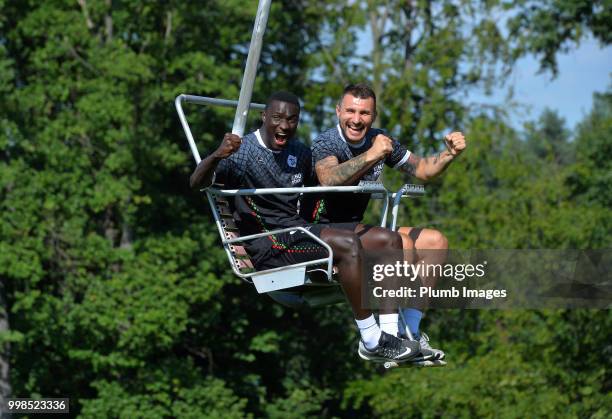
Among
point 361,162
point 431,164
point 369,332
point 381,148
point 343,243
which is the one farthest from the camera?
point 431,164

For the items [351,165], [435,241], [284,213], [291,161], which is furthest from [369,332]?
[291,161]

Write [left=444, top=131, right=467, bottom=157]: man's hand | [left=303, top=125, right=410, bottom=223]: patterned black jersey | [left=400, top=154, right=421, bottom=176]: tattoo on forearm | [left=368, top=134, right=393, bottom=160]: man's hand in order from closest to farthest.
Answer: [left=368, top=134, right=393, bottom=160]: man's hand < [left=444, top=131, right=467, bottom=157]: man's hand < [left=303, top=125, right=410, bottom=223]: patterned black jersey < [left=400, top=154, right=421, bottom=176]: tattoo on forearm

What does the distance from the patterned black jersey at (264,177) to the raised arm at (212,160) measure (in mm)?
191

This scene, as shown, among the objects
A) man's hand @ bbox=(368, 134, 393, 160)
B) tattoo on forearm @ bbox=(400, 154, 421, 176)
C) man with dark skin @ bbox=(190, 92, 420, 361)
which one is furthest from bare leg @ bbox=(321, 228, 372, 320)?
tattoo on forearm @ bbox=(400, 154, 421, 176)

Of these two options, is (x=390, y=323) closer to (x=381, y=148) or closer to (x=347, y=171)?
(x=347, y=171)

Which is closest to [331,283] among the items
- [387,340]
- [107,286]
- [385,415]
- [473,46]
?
[387,340]

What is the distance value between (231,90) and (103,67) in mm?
1978

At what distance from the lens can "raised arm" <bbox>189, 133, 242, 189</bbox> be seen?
6.22 metres

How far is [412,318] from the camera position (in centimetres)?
688

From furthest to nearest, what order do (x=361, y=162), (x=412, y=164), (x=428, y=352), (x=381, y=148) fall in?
(x=412, y=164) < (x=428, y=352) < (x=361, y=162) < (x=381, y=148)

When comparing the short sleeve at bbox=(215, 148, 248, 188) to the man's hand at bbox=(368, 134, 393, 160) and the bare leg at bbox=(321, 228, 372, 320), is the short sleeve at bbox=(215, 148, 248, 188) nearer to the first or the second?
the bare leg at bbox=(321, 228, 372, 320)

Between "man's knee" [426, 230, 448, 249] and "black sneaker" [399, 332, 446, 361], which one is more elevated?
"man's knee" [426, 230, 448, 249]

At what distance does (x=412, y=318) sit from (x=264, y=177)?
1136 millimetres

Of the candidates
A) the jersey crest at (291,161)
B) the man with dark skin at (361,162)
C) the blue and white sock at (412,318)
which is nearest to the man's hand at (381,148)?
the man with dark skin at (361,162)
